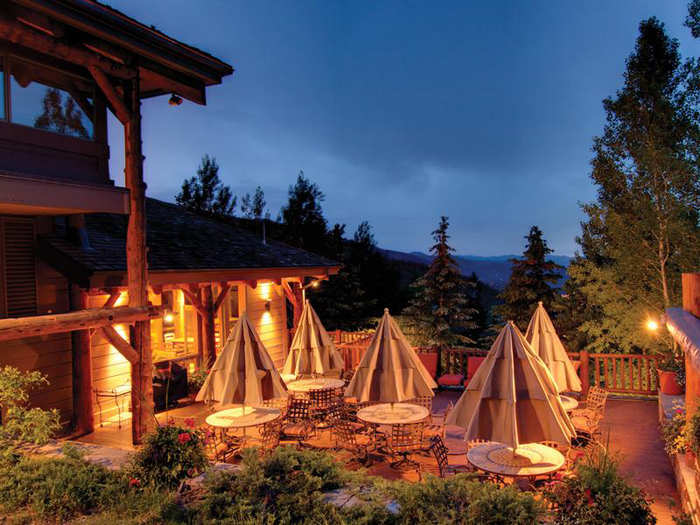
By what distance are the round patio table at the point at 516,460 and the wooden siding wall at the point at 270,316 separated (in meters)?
10.5

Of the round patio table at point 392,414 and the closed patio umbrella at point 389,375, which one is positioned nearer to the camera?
the closed patio umbrella at point 389,375

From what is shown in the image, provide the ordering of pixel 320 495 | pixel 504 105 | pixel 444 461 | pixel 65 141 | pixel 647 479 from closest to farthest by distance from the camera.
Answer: pixel 320 495
pixel 444 461
pixel 647 479
pixel 65 141
pixel 504 105

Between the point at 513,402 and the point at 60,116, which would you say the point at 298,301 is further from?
the point at 513,402

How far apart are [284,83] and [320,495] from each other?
144m

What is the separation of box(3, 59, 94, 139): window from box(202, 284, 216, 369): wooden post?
5.30m

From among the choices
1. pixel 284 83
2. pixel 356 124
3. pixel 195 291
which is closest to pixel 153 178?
pixel 284 83

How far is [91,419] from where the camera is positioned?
10.2 m

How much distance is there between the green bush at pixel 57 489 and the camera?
17.5ft

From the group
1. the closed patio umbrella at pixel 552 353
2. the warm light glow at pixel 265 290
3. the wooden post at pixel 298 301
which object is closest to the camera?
the closed patio umbrella at pixel 552 353

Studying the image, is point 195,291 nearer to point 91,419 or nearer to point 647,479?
point 91,419

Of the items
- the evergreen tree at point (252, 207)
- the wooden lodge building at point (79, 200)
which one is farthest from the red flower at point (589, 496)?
the evergreen tree at point (252, 207)

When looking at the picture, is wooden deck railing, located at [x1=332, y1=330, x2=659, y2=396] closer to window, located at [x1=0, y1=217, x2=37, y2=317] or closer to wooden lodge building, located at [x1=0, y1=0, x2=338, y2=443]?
wooden lodge building, located at [x1=0, y1=0, x2=338, y2=443]

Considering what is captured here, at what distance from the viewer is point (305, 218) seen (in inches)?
1259

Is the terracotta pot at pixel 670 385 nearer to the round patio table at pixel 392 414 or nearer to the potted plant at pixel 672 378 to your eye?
the potted plant at pixel 672 378
